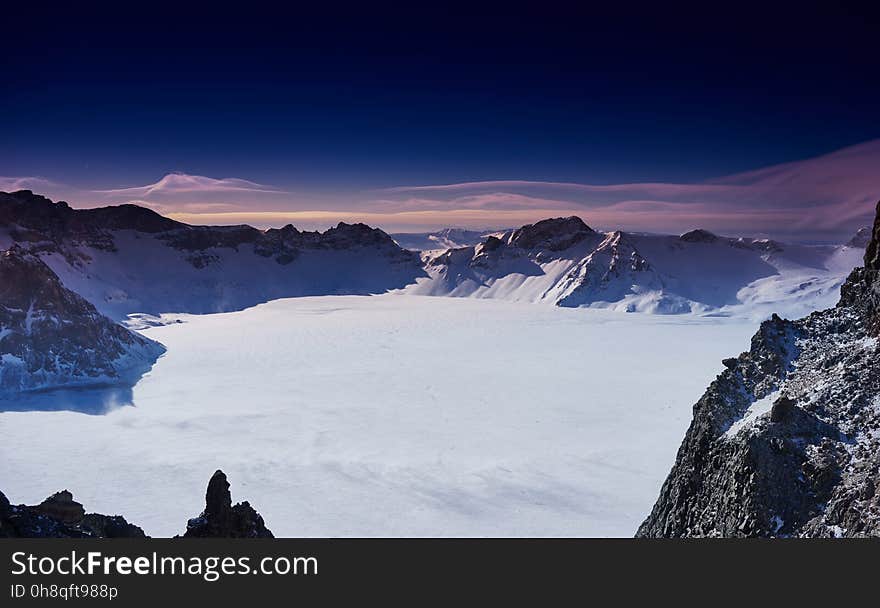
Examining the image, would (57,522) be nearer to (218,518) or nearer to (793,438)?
(218,518)

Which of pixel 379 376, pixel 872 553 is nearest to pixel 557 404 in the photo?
pixel 379 376

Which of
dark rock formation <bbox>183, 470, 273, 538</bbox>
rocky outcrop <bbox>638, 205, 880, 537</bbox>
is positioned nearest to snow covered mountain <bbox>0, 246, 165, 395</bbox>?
dark rock formation <bbox>183, 470, 273, 538</bbox>

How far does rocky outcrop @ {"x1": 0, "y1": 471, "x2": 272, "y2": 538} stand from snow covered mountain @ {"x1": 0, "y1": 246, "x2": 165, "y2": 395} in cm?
6607

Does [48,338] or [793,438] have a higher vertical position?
[793,438]

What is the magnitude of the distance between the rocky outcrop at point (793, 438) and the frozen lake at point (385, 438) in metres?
18.3

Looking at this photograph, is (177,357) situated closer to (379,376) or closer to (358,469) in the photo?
(379,376)

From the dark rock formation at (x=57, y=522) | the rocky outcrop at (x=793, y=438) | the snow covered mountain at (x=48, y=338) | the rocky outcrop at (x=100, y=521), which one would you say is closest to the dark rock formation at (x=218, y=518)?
the rocky outcrop at (x=100, y=521)

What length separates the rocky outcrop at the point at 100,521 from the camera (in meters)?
16.0

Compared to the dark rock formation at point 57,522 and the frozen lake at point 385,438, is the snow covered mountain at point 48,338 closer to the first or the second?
the frozen lake at point 385,438

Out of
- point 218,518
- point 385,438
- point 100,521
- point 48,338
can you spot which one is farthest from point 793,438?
point 48,338

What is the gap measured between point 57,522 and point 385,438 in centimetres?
3899

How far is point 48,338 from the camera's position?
81062 mm

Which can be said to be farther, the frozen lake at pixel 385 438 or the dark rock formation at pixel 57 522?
the frozen lake at pixel 385 438

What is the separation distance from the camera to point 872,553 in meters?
11.2
